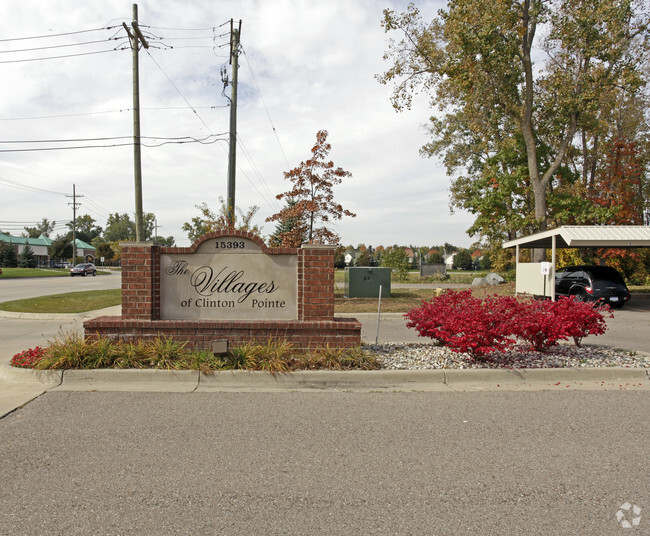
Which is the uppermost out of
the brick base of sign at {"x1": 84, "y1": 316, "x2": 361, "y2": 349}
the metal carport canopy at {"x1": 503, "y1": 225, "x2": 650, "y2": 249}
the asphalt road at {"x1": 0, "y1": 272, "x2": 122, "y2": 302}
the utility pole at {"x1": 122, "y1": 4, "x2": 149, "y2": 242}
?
the utility pole at {"x1": 122, "y1": 4, "x2": 149, "y2": 242}

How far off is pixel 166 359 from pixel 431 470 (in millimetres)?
4118

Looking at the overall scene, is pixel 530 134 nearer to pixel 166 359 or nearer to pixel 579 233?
pixel 579 233

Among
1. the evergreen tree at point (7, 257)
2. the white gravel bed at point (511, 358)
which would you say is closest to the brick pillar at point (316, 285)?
the white gravel bed at point (511, 358)

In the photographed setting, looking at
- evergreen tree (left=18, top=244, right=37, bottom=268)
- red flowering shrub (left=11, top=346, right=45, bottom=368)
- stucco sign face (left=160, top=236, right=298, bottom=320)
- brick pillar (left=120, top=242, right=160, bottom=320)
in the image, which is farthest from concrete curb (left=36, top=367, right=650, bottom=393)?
evergreen tree (left=18, top=244, right=37, bottom=268)

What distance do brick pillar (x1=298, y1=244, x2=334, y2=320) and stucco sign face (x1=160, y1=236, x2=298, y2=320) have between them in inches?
10.1

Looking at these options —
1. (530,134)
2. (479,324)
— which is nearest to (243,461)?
(479,324)

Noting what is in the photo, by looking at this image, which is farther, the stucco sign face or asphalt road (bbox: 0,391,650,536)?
the stucco sign face

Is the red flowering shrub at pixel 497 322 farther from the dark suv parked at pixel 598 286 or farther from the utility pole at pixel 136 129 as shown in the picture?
the utility pole at pixel 136 129

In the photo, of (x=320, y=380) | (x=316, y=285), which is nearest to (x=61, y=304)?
(x=316, y=285)

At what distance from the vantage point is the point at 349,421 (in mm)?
4801

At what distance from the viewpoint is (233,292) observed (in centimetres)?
728

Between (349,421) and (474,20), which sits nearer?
(349,421)

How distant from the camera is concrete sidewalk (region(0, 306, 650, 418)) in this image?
235 inches

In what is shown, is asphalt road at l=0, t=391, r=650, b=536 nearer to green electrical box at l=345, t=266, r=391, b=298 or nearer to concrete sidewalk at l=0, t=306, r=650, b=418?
concrete sidewalk at l=0, t=306, r=650, b=418
